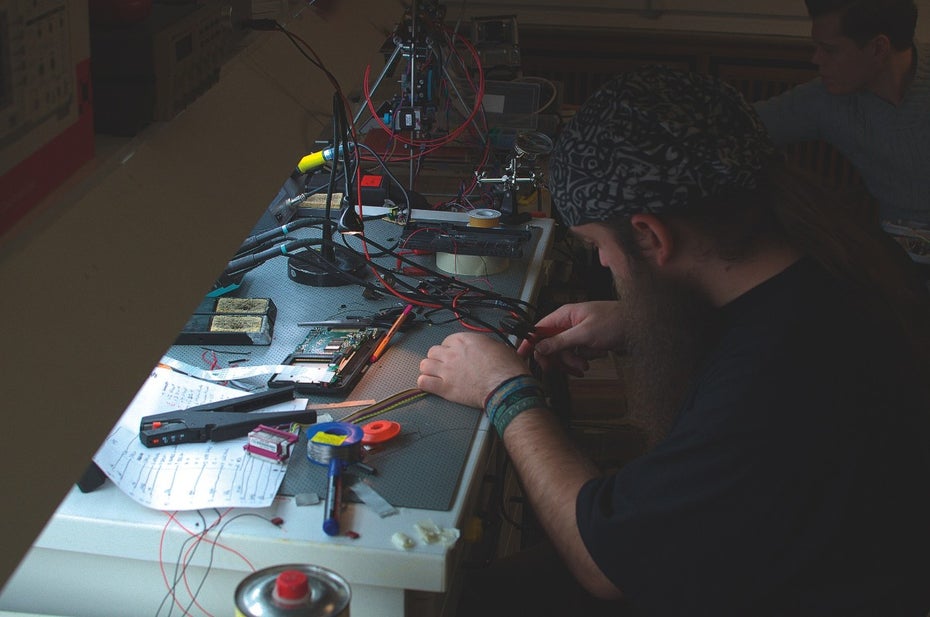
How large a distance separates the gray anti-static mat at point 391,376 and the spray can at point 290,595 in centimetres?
30

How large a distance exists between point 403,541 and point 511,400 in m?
0.35

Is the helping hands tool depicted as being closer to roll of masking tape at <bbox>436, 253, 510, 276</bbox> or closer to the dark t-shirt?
the dark t-shirt

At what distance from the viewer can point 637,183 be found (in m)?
1.20

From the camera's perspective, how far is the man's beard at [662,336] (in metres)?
1.30

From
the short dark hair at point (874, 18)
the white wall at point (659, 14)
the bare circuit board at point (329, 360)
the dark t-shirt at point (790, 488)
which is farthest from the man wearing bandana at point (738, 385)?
the white wall at point (659, 14)

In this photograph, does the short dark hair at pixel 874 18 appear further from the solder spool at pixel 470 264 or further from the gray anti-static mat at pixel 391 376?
the solder spool at pixel 470 264

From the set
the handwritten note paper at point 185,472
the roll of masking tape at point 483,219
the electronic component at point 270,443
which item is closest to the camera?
the handwritten note paper at point 185,472

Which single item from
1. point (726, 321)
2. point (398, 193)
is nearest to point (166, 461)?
point (726, 321)

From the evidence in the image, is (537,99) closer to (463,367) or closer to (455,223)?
(455,223)

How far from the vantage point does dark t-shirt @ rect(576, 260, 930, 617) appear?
3.56 ft

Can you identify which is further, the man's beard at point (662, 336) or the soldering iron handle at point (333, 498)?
the man's beard at point (662, 336)

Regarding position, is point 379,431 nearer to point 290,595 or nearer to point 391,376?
point 391,376

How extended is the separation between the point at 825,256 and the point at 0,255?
3.19ft

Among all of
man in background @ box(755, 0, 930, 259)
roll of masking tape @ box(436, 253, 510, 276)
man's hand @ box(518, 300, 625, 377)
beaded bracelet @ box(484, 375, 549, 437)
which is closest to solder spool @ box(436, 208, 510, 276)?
roll of masking tape @ box(436, 253, 510, 276)
